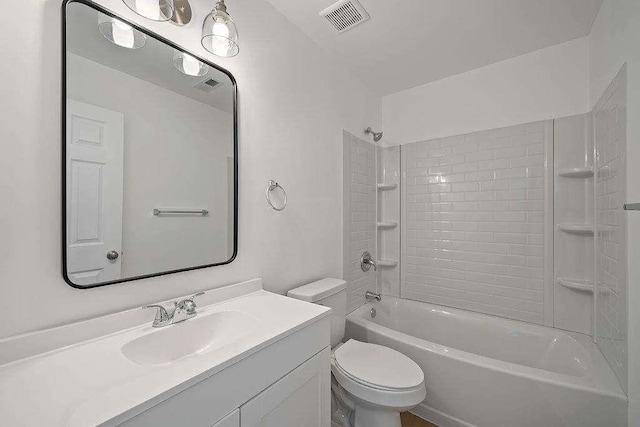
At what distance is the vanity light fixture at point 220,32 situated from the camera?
3.32ft

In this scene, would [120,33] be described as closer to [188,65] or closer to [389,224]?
[188,65]

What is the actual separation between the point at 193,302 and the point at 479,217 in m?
2.12

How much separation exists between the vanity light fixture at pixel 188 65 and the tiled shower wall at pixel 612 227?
1.93 metres

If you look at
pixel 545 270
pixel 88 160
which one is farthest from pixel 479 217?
pixel 88 160

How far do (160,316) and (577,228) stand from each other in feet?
7.80

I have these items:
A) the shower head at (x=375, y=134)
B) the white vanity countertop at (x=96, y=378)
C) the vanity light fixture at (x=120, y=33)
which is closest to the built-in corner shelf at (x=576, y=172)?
the shower head at (x=375, y=134)

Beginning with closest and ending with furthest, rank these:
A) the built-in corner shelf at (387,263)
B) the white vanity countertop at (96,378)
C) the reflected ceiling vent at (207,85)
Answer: the white vanity countertop at (96,378) → the reflected ceiling vent at (207,85) → the built-in corner shelf at (387,263)

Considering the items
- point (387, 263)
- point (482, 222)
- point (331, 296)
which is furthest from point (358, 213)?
point (482, 222)

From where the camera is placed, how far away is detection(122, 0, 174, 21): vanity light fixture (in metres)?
0.88

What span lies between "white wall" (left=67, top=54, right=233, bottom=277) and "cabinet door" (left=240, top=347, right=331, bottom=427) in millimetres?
598

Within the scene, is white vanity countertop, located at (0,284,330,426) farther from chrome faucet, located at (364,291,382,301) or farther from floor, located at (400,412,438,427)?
chrome faucet, located at (364,291,382,301)

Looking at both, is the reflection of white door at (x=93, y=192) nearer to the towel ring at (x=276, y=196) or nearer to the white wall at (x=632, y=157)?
the towel ring at (x=276, y=196)

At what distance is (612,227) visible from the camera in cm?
133

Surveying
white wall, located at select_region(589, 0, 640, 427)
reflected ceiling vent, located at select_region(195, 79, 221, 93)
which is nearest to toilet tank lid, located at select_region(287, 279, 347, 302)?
reflected ceiling vent, located at select_region(195, 79, 221, 93)
